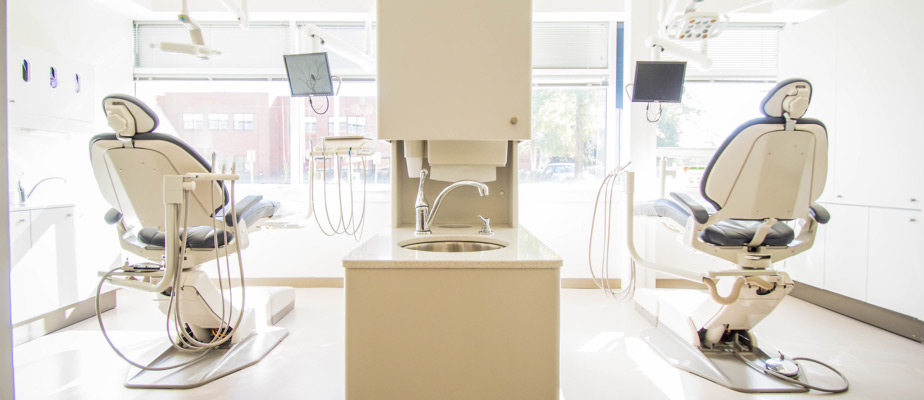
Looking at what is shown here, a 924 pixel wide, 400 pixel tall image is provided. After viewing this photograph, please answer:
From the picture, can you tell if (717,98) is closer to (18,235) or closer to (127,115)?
(127,115)

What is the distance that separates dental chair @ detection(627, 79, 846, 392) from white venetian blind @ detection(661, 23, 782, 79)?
2133 mm

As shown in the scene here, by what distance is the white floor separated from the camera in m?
1.85

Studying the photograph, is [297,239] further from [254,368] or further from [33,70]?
[33,70]

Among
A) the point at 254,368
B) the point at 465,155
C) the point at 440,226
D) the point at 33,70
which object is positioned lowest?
the point at 254,368

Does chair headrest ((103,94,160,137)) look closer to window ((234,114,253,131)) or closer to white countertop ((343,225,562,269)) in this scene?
white countertop ((343,225,562,269))

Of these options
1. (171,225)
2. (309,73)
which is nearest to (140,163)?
(171,225)

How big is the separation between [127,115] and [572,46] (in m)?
3.24

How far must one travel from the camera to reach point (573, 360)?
85.4 inches

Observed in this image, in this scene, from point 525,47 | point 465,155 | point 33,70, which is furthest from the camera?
point 33,70

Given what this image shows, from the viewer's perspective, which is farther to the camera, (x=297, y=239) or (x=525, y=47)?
(x=297, y=239)

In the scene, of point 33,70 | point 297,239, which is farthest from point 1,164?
point 297,239

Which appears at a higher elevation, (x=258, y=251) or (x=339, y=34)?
(x=339, y=34)

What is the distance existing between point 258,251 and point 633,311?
312cm

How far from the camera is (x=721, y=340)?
2281 millimetres
